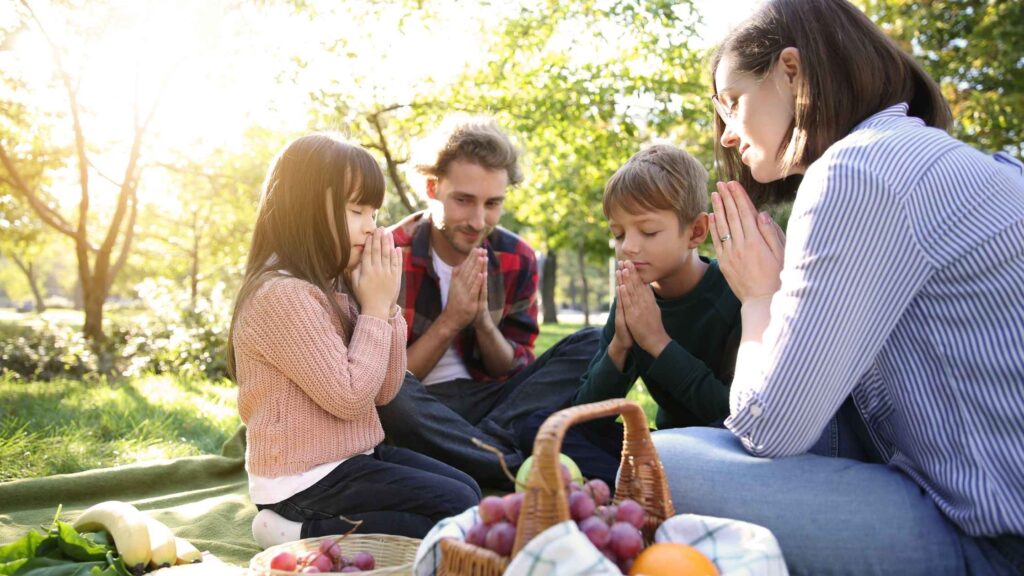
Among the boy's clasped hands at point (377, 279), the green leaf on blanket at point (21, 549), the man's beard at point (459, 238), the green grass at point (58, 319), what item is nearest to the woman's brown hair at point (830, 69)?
the boy's clasped hands at point (377, 279)

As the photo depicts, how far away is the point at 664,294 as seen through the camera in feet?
11.4

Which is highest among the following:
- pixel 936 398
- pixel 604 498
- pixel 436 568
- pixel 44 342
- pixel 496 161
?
pixel 496 161

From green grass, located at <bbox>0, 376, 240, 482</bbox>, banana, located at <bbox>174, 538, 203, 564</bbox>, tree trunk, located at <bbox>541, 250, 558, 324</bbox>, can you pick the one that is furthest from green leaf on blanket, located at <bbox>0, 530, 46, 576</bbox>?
tree trunk, located at <bbox>541, 250, 558, 324</bbox>

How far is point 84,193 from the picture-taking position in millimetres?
10516

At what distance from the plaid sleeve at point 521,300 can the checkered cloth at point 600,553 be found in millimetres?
2556

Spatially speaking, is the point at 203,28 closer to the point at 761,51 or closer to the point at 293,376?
the point at 293,376

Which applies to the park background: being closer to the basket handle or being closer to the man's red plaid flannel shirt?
the man's red plaid flannel shirt

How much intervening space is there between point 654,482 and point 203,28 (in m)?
8.93

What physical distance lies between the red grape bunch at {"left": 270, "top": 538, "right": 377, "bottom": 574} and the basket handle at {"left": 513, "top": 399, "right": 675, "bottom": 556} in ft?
2.25

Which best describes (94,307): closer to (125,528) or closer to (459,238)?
(459,238)

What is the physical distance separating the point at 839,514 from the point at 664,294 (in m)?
1.64

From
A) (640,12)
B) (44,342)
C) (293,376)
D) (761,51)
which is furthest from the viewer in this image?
(44,342)

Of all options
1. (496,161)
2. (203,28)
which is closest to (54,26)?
Result: (203,28)

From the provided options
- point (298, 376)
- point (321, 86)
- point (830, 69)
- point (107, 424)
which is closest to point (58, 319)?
point (321, 86)
